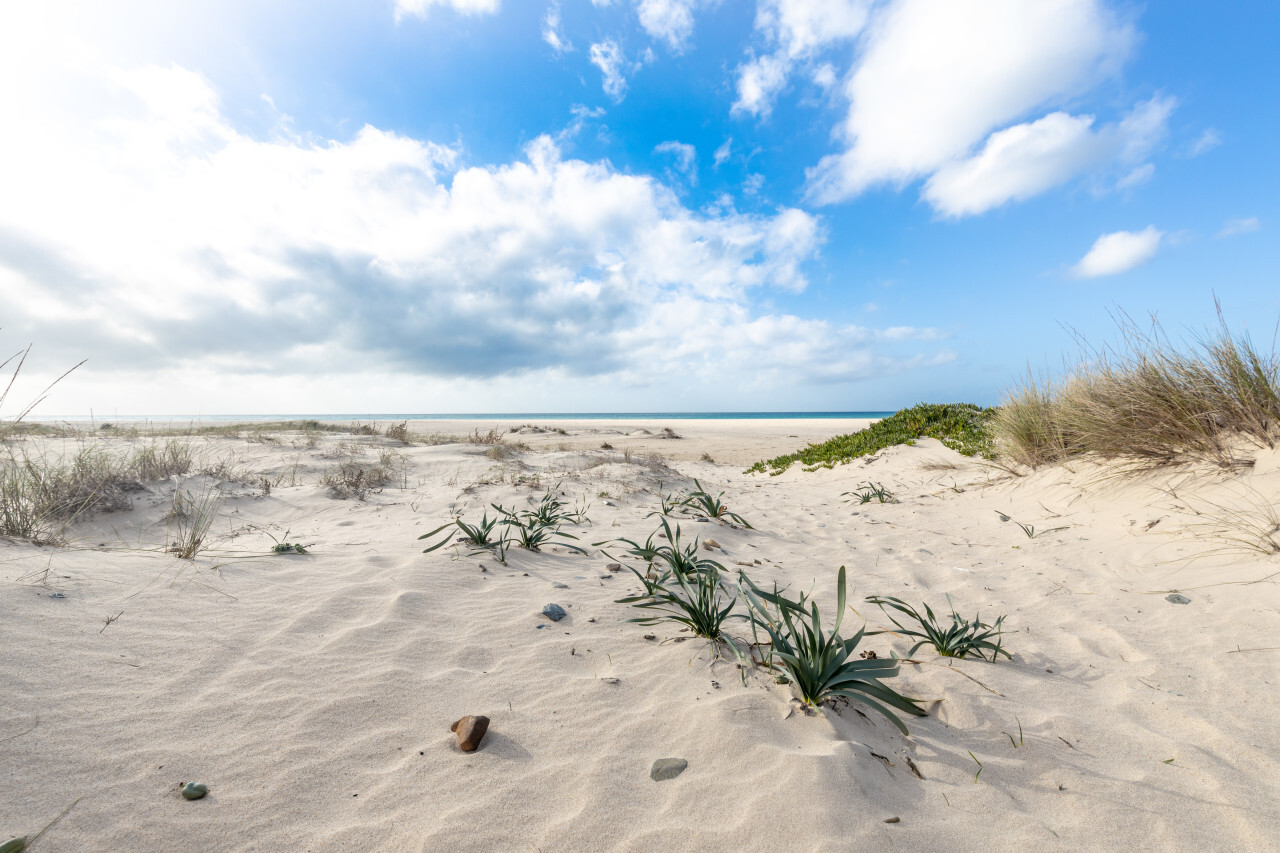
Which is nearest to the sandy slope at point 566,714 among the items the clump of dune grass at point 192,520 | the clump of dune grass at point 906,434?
the clump of dune grass at point 192,520

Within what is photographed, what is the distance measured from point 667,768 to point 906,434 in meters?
9.54

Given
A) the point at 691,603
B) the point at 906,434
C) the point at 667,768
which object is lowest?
the point at 667,768

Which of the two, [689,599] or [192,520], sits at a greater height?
[192,520]

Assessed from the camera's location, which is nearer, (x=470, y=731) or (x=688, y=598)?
(x=470, y=731)

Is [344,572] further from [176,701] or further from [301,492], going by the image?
[301,492]

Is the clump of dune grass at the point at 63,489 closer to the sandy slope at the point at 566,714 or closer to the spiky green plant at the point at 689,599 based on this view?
the sandy slope at the point at 566,714

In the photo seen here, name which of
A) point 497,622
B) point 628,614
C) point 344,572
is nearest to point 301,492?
point 344,572

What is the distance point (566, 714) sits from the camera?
192 cm

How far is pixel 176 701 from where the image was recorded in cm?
175

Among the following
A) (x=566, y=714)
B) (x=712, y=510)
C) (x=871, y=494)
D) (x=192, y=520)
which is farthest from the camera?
(x=871, y=494)

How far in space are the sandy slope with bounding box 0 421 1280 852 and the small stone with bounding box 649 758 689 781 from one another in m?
0.03

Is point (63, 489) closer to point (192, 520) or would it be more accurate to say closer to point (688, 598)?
point (192, 520)

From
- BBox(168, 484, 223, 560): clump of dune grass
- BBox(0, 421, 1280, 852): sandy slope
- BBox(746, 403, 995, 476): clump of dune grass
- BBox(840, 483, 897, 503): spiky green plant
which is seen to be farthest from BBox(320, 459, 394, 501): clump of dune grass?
BBox(746, 403, 995, 476): clump of dune grass

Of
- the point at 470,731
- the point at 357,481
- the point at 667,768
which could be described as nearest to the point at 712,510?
the point at 667,768
